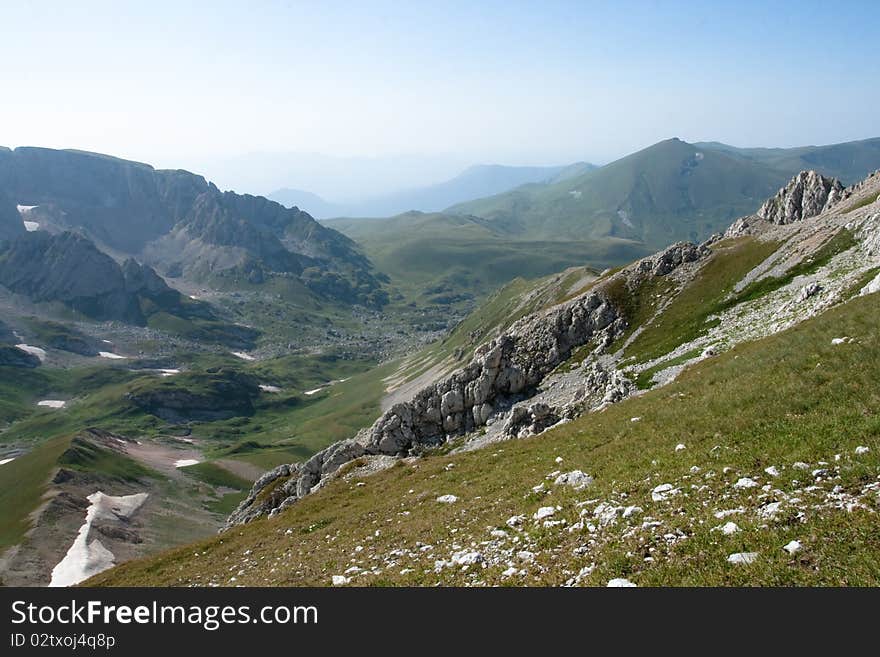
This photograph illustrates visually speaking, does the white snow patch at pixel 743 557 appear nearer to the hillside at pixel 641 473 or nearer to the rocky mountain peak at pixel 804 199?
the hillside at pixel 641 473

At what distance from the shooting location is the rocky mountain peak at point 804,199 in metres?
107

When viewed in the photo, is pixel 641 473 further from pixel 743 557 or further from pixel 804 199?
pixel 804 199

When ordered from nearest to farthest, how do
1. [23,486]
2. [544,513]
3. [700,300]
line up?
[544,513], [700,300], [23,486]

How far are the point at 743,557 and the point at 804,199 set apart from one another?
124809 mm

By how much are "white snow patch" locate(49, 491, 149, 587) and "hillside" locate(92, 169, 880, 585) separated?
7226 centimetres

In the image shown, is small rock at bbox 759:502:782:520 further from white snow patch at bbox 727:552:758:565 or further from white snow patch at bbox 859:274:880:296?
white snow patch at bbox 859:274:880:296

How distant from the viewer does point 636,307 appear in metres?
82.2

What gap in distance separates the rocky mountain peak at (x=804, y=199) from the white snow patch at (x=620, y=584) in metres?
120

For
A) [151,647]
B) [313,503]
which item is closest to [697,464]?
[151,647]

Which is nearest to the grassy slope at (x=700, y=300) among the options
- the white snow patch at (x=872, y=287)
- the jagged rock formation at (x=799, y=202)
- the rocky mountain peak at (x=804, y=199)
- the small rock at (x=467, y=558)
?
the jagged rock formation at (x=799, y=202)

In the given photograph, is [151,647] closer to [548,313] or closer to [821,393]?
[821,393]

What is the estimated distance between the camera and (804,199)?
109938 mm

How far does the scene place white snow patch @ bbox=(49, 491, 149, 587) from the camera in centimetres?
11200

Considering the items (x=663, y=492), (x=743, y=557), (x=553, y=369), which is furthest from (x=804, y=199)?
(x=743, y=557)
